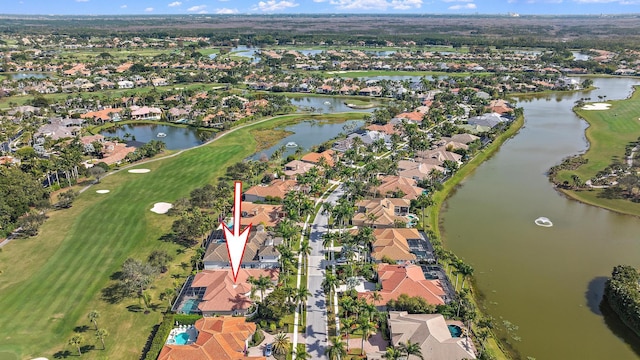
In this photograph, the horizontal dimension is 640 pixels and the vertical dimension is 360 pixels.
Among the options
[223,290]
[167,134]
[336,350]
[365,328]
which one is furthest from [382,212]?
[167,134]

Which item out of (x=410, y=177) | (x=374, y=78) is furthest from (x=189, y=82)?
(x=410, y=177)

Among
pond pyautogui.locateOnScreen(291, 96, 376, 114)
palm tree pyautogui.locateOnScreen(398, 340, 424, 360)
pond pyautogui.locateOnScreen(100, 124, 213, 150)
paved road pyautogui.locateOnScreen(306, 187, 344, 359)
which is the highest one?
pond pyautogui.locateOnScreen(291, 96, 376, 114)

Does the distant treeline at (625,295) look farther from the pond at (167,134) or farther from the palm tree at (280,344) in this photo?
the pond at (167,134)

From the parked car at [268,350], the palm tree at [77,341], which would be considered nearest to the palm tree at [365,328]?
the parked car at [268,350]

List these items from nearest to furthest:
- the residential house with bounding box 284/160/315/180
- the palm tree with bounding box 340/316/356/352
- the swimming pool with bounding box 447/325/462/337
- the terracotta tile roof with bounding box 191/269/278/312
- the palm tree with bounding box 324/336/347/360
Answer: the palm tree with bounding box 324/336/347/360
the palm tree with bounding box 340/316/356/352
the swimming pool with bounding box 447/325/462/337
the terracotta tile roof with bounding box 191/269/278/312
the residential house with bounding box 284/160/315/180

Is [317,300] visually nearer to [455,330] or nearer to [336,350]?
[336,350]

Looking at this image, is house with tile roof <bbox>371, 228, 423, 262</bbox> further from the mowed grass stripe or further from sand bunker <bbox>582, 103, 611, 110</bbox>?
sand bunker <bbox>582, 103, 611, 110</bbox>

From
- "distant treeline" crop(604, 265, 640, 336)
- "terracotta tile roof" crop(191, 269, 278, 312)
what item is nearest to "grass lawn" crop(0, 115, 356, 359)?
"terracotta tile roof" crop(191, 269, 278, 312)
